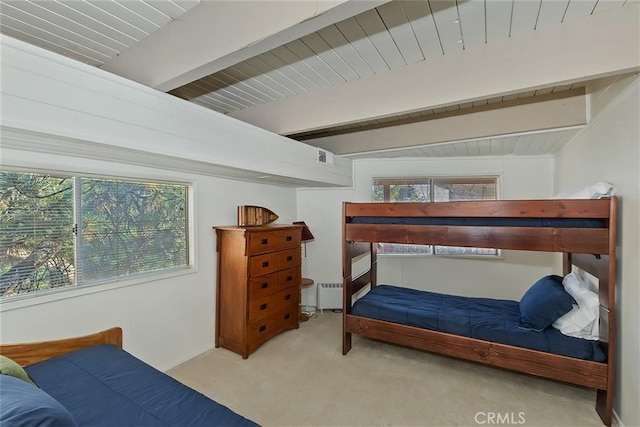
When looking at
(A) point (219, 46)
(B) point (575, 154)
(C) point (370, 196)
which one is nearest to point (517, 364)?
(B) point (575, 154)

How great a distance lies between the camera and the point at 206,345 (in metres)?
3.06

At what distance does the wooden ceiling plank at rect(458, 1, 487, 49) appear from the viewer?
1.43 m

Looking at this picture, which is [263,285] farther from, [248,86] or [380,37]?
[380,37]

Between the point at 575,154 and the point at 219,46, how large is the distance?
333cm

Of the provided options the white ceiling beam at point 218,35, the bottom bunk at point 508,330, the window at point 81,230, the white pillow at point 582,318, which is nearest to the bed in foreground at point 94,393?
Answer: the window at point 81,230

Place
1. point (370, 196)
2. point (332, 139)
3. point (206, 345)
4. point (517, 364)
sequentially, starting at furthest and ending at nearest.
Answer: point (370, 196) < point (332, 139) < point (206, 345) < point (517, 364)

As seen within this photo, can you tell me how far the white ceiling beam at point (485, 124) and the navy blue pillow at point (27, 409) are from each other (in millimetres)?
3283

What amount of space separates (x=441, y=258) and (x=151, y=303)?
3544mm

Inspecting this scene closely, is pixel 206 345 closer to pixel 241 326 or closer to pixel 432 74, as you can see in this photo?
pixel 241 326

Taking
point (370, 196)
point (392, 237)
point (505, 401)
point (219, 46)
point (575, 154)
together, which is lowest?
point (505, 401)

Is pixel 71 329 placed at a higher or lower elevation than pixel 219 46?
lower

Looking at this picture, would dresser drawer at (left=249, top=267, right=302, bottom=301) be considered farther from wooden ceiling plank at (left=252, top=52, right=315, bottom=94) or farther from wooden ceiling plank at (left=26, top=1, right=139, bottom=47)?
wooden ceiling plank at (left=26, top=1, right=139, bottom=47)

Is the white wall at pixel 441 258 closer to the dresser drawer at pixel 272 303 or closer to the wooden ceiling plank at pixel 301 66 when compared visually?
the dresser drawer at pixel 272 303

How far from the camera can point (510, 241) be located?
7.59ft
